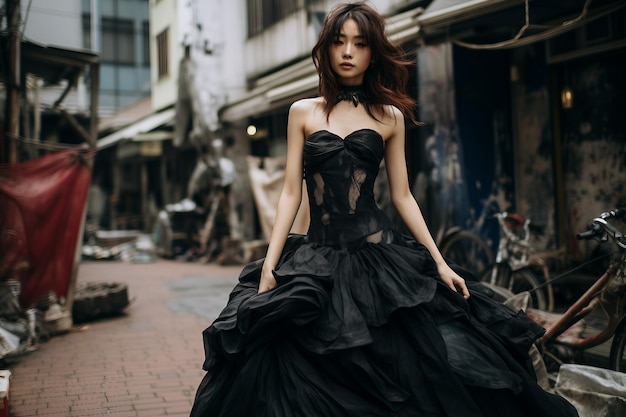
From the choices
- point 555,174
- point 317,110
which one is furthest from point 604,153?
point 317,110

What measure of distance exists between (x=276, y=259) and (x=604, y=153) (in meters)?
5.47

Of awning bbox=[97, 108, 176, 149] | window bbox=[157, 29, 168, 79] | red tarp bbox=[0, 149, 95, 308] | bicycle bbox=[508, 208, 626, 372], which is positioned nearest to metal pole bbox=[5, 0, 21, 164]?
red tarp bbox=[0, 149, 95, 308]

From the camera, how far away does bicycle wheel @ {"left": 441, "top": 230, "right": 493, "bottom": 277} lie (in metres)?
7.68

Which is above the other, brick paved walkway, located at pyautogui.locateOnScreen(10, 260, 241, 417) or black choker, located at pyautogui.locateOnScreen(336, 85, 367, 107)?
black choker, located at pyautogui.locateOnScreen(336, 85, 367, 107)

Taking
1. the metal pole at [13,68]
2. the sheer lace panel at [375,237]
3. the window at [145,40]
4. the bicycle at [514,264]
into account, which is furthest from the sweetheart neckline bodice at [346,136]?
the window at [145,40]

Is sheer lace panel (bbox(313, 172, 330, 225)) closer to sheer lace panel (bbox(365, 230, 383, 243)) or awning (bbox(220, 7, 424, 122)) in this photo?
sheer lace panel (bbox(365, 230, 383, 243))

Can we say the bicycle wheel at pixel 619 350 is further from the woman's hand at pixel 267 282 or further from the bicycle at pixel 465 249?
the bicycle at pixel 465 249

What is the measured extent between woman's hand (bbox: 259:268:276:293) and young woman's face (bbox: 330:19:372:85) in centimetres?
102

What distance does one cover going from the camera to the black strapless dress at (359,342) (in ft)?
8.51

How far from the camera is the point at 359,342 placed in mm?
2559

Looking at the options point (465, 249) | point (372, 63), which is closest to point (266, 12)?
point (465, 249)

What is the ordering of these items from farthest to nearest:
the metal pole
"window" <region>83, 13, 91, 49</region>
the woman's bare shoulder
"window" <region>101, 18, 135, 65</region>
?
"window" <region>101, 18, 135, 65</region> < "window" <region>83, 13, 91, 49</region> < the metal pole < the woman's bare shoulder

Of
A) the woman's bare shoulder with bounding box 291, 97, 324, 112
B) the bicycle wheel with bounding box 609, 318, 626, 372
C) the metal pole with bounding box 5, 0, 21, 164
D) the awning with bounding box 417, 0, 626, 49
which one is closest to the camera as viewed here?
the woman's bare shoulder with bounding box 291, 97, 324, 112

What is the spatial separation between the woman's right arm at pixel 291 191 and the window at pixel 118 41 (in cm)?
2823
